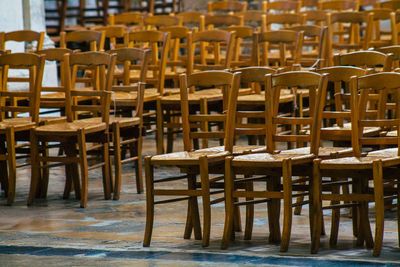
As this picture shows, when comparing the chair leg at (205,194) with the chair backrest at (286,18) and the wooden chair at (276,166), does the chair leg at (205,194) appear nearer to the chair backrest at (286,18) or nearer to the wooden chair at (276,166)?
the wooden chair at (276,166)

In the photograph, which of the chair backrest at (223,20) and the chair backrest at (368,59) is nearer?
the chair backrest at (368,59)

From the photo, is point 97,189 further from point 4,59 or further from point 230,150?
point 230,150

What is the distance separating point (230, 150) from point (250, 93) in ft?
9.18

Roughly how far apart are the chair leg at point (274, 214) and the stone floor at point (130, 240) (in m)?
0.07

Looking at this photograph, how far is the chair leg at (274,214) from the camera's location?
198 inches

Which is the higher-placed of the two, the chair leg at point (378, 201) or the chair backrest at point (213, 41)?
the chair backrest at point (213, 41)

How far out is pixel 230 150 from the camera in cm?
518

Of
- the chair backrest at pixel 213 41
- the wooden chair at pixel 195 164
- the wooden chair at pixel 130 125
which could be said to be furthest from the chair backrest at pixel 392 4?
the wooden chair at pixel 195 164

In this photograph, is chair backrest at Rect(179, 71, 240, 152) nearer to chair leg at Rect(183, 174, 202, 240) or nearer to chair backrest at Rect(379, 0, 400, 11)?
chair leg at Rect(183, 174, 202, 240)

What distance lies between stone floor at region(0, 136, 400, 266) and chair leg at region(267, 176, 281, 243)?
0.07m

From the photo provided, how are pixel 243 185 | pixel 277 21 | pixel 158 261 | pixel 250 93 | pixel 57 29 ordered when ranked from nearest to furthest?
1. pixel 158 261
2. pixel 243 185
3. pixel 250 93
4. pixel 277 21
5. pixel 57 29

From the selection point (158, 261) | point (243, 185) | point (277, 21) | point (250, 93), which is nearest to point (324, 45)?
point (250, 93)

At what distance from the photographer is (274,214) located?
5.07 meters

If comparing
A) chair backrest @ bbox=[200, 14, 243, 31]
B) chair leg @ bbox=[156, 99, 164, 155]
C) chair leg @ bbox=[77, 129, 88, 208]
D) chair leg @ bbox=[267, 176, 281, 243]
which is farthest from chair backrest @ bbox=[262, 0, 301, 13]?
chair leg @ bbox=[267, 176, 281, 243]
